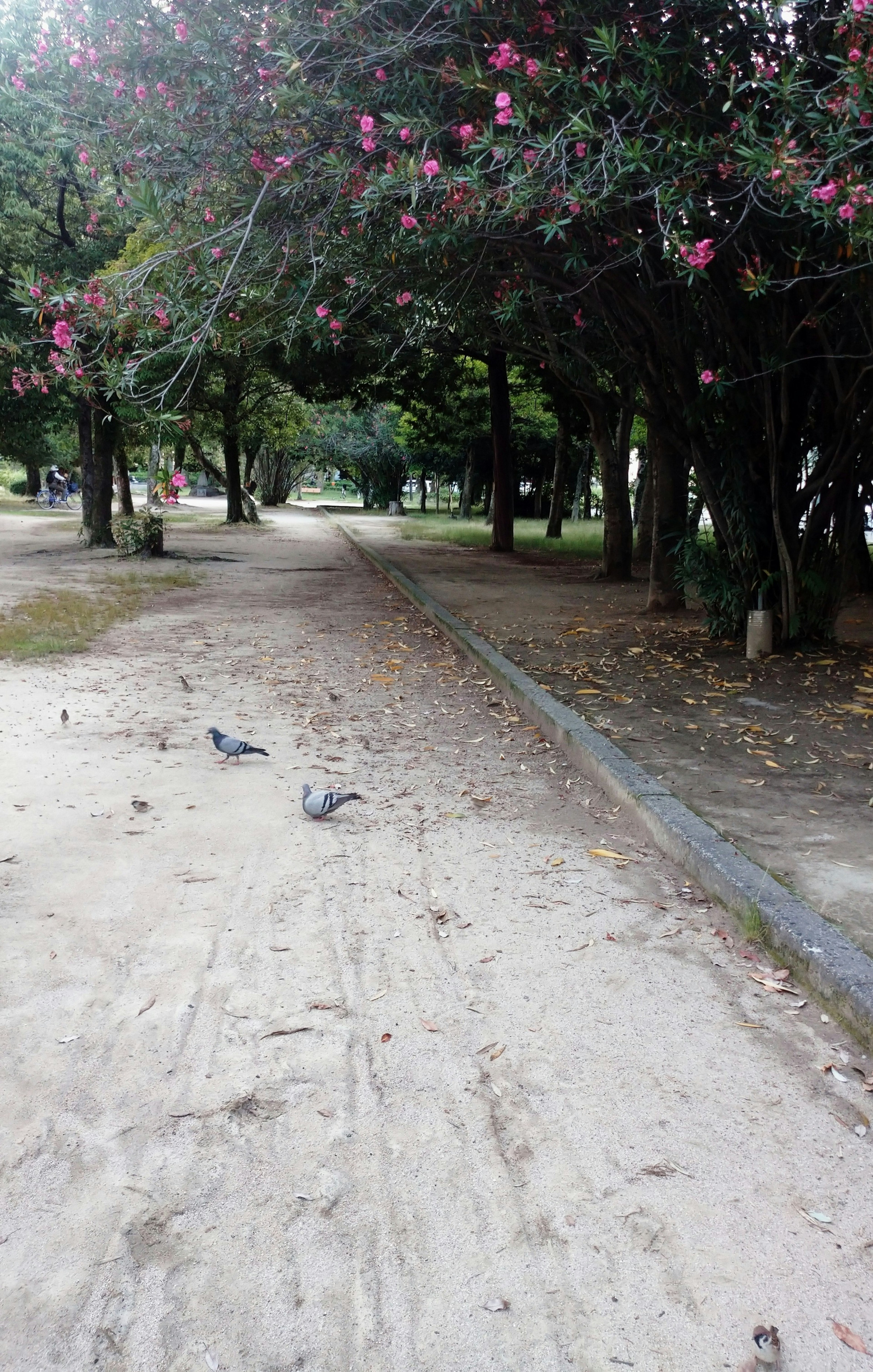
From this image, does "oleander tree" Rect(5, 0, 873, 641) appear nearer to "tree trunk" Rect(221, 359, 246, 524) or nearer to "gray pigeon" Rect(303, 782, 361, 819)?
"gray pigeon" Rect(303, 782, 361, 819)

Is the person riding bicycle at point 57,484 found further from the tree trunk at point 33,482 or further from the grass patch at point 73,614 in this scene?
the grass patch at point 73,614

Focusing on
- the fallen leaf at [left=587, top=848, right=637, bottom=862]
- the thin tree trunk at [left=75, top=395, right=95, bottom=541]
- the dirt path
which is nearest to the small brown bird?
the dirt path

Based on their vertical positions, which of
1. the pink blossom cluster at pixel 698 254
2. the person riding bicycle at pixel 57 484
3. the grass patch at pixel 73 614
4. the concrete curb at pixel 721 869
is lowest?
the concrete curb at pixel 721 869

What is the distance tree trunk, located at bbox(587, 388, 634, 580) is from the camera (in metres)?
16.4

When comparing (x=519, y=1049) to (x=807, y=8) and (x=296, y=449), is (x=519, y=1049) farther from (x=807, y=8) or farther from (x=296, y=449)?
(x=296, y=449)

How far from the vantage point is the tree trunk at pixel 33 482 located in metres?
46.8

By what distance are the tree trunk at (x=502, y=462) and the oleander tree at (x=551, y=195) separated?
472 inches

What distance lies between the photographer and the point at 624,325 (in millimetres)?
9930

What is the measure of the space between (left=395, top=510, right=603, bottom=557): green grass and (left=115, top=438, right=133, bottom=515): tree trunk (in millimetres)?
9254

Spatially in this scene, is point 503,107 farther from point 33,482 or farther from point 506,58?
point 33,482

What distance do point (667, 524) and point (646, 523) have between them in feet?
19.6

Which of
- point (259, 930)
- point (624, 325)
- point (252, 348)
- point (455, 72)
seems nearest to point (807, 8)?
point (455, 72)

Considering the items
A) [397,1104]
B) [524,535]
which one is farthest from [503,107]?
[524,535]

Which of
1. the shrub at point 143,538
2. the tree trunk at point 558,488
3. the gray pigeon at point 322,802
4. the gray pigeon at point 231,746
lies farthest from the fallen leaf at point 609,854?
the tree trunk at point 558,488
